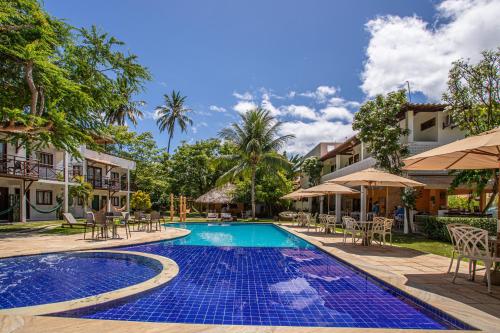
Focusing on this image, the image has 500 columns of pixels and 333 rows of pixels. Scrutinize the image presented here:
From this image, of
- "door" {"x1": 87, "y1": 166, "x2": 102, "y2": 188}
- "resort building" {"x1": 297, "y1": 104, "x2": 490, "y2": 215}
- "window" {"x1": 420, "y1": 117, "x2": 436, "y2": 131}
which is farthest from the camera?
"door" {"x1": 87, "y1": 166, "x2": 102, "y2": 188}

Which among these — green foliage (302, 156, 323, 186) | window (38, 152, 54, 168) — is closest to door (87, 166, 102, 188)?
window (38, 152, 54, 168)

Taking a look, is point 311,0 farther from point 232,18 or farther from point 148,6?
point 148,6

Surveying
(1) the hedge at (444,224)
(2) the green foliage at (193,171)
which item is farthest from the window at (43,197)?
(1) the hedge at (444,224)

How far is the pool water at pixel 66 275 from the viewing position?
5.79 m

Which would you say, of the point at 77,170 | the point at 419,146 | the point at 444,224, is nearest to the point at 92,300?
the point at 444,224

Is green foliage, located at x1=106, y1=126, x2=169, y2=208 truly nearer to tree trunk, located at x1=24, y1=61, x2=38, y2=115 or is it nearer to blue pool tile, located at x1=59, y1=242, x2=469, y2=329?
tree trunk, located at x1=24, y1=61, x2=38, y2=115

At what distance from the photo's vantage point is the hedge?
1052 centimetres

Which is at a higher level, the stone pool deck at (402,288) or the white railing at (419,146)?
the white railing at (419,146)

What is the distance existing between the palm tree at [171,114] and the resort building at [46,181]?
13.8 meters

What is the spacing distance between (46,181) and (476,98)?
2618 centimetres


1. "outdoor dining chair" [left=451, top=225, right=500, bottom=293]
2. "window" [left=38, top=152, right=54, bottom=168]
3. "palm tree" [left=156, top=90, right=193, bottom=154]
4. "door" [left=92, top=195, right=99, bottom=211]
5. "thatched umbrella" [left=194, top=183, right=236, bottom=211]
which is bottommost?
"door" [left=92, top=195, right=99, bottom=211]

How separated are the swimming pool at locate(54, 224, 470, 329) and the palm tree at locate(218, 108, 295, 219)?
1929 centimetres

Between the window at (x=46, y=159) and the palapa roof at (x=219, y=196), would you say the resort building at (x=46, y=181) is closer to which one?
the window at (x=46, y=159)

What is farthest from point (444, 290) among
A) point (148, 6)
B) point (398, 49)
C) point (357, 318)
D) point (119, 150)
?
point (119, 150)
